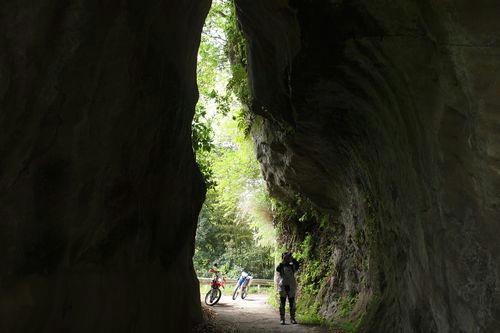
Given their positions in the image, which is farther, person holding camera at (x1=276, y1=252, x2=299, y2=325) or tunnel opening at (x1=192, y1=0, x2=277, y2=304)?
tunnel opening at (x1=192, y1=0, x2=277, y2=304)

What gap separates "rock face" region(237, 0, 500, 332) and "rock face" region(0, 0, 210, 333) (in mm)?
2080

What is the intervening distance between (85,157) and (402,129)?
11.5 feet

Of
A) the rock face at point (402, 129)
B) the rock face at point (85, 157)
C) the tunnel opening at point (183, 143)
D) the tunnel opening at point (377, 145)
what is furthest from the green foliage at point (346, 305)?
the rock face at point (85, 157)

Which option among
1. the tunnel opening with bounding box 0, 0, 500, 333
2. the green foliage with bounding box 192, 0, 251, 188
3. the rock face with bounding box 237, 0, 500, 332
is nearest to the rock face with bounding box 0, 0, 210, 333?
the tunnel opening with bounding box 0, 0, 500, 333

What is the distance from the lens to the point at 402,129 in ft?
17.8

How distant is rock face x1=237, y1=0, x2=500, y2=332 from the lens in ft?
11.5

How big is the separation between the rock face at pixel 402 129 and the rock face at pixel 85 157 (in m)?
2.08

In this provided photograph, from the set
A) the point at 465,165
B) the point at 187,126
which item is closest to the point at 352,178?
the point at 187,126

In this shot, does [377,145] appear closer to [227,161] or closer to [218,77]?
[218,77]

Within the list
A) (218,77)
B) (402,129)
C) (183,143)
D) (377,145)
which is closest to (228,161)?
(218,77)

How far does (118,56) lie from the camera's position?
4.74m

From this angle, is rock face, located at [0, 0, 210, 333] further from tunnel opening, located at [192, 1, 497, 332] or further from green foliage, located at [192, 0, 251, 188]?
green foliage, located at [192, 0, 251, 188]

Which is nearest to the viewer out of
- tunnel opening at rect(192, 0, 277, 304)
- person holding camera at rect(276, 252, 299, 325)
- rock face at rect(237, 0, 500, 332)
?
rock face at rect(237, 0, 500, 332)

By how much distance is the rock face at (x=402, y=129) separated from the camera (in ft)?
11.5
